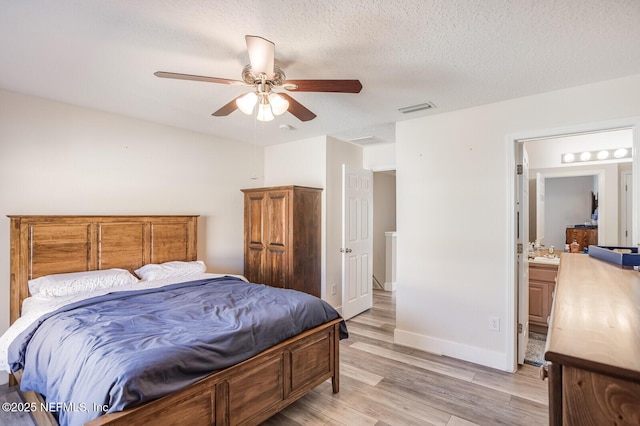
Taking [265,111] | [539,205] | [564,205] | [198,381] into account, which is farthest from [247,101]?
[564,205]

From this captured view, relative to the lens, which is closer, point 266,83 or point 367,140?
point 266,83

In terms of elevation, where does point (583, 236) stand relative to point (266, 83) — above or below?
below

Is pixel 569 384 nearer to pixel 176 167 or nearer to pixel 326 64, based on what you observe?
pixel 326 64

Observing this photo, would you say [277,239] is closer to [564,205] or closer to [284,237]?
[284,237]

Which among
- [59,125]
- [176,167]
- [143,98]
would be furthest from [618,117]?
[59,125]

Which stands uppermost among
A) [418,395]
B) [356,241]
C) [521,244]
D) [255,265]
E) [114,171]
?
Result: [114,171]

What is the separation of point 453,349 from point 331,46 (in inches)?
119

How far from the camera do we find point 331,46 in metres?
2.00

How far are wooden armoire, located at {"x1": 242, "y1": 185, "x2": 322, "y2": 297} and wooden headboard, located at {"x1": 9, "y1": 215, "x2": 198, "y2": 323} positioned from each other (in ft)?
2.47

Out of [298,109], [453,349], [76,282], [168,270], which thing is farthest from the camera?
[168,270]

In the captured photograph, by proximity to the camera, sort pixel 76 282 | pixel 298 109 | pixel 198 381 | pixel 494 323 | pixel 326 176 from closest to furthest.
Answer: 1. pixel 198 381
2. pixel 298 109
3. pixel 76 282
4. pixel 494 323
5. pixel 326 176

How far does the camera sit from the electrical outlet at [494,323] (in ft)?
9.78

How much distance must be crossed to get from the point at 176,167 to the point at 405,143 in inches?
109

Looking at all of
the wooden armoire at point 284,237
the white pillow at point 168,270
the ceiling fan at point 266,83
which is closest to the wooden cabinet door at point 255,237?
Answer: the wooden armoire at point 284,237
